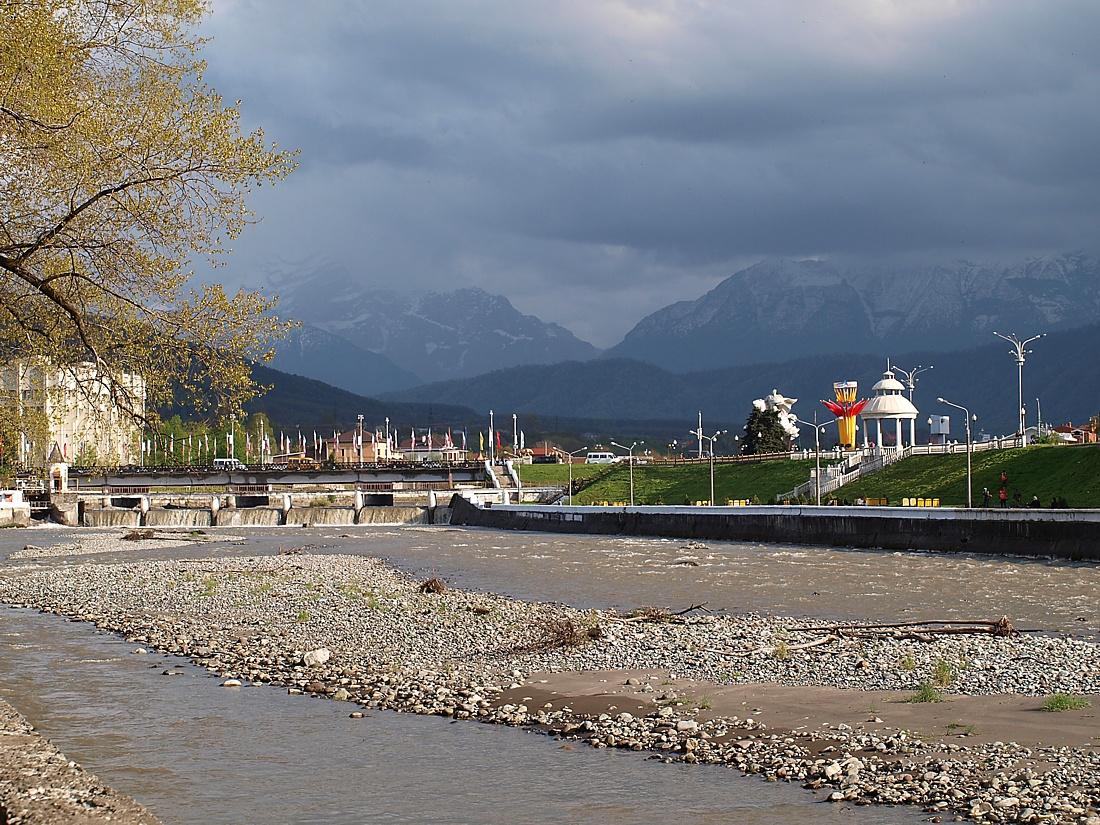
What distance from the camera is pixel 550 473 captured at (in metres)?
192

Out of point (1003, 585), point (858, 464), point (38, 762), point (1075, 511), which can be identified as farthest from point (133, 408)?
point (858, 464)

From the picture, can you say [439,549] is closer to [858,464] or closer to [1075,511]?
[1075,511]

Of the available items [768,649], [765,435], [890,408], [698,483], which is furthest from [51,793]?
[765,435]

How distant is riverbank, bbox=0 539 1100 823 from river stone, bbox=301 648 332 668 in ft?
0.13

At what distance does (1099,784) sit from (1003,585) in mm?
30729

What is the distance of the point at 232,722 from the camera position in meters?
19.7

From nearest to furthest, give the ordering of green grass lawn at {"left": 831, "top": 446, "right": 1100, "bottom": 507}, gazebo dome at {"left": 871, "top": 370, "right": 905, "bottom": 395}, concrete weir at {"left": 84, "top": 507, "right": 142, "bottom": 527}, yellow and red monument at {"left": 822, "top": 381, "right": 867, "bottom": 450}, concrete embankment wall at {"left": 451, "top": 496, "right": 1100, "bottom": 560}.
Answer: concrete embankment wall at {"left": 451, "top": 496, "right": 1100, "bottom": 560} → green grass lawn at {"left": 831, "top": 446, "right": 1100, "bottom": 507} → concrete weir at {"left": 84, "top": 507, "right": 142, "bottom": 527} → yellow and red monument at {"left": 822, "top": 381, "right": 867, "bottom": 450} → gazebo dome at {"left": 871, "top": 370, "right": 905, "bottom": 395}

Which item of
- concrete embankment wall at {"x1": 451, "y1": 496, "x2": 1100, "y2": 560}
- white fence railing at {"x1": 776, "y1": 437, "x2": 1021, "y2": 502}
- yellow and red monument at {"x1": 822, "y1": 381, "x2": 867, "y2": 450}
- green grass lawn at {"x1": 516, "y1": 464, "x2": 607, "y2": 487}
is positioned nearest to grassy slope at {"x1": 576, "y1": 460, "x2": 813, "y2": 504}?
white fence railing at {"x1": 776, "y1": 437, "x2": 1021, "y2": 502}

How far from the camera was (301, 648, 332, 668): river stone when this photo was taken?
25.3 m

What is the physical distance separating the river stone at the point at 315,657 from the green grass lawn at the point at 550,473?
151080 millimetres

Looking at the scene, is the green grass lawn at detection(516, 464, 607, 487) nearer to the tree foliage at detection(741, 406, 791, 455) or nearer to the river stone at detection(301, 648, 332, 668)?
the tree foliage at detection(741, 406, 791, 455)

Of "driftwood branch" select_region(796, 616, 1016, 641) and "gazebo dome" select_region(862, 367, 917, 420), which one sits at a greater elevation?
"gazebo dome" select_region(862, 367, 917, 420)

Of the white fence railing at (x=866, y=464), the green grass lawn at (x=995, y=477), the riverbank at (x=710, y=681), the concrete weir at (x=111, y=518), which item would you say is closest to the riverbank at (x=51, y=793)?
the riverbank at (x=710, y=681)

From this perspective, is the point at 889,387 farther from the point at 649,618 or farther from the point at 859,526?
the point at 649,618
